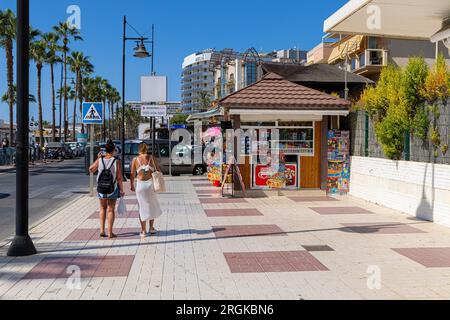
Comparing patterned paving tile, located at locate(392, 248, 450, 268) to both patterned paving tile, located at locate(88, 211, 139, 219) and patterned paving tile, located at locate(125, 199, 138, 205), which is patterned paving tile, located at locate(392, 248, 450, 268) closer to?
patterned paving tile, located at locate(88, 211, 139, 219)

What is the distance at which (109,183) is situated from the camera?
9367 mm

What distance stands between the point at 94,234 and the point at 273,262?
3896 mm

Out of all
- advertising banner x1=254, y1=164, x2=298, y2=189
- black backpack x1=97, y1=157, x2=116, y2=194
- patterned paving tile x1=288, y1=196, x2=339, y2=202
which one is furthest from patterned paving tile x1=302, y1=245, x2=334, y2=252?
advertising banner x1=254, y1=164, x2=298, y2=189

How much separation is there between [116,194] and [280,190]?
773cm

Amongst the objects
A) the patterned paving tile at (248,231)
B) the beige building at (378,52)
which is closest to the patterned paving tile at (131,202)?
the patterned paving tile at (248,231)

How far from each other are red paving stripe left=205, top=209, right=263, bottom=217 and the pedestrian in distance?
3.26m

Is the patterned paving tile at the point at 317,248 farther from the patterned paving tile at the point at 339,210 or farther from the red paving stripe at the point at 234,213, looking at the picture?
the patterned paving tile at the point at 339,210

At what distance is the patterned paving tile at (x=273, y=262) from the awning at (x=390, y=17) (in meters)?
6.61

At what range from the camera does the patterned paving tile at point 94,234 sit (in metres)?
9.51

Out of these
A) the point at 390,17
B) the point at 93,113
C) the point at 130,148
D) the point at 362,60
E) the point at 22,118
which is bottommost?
the point at 130,148

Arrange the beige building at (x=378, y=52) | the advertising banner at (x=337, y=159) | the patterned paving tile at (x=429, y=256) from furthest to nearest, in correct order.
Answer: the beige building at (x=378, y=52)
the advertising banner at (x=337, y=159)
the patterned paving tile at (x=429, y=256)

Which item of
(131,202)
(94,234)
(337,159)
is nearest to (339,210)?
(337,159)

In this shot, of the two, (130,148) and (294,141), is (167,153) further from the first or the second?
(294,141)
